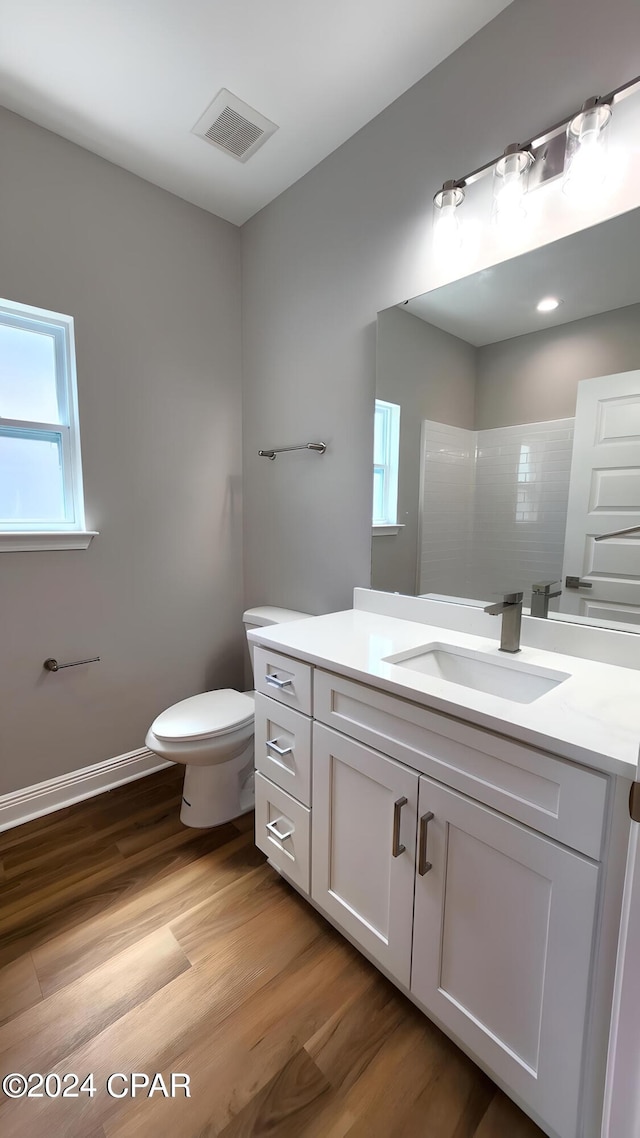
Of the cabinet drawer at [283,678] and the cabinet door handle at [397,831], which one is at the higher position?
the cabinet drawer at [283,678]

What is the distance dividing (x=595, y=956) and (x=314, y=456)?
5.72 feet

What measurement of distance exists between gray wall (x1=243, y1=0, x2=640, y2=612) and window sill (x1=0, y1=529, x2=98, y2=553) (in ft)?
2.67

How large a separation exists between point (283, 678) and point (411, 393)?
41.6 inches

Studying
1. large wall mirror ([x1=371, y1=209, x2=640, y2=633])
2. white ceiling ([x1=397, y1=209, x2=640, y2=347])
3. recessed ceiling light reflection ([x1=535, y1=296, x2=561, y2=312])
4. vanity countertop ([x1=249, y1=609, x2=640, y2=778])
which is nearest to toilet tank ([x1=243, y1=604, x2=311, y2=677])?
vanity countertop ([x1=249, y1=609, x2=640, y2=778])

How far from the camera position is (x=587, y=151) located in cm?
109

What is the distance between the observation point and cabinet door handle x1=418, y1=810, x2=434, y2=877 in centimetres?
99

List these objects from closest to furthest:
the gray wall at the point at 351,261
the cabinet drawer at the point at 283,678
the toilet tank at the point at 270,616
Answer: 1. the gray wall at the point at 351,261
2. the cabinet drawer at the point at 283,678
3. the toilet tank at the point at 270,616

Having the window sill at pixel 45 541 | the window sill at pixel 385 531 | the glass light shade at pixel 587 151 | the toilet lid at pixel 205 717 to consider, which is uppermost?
the glass light shade at pixel 587 151

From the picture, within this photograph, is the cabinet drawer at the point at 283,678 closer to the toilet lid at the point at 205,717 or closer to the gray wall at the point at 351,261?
the toilet lid at the point at 205,717

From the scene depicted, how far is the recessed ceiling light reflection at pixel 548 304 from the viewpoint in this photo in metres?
1.23

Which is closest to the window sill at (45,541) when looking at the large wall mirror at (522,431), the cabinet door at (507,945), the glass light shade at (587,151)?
the large wall mirror at (522,431)

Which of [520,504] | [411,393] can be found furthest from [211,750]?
[411,393]

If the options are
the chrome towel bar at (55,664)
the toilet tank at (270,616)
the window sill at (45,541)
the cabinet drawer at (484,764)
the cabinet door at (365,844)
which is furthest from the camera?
the toilet tank at (270,616)

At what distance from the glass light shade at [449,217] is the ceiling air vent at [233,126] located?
2.61 ft
